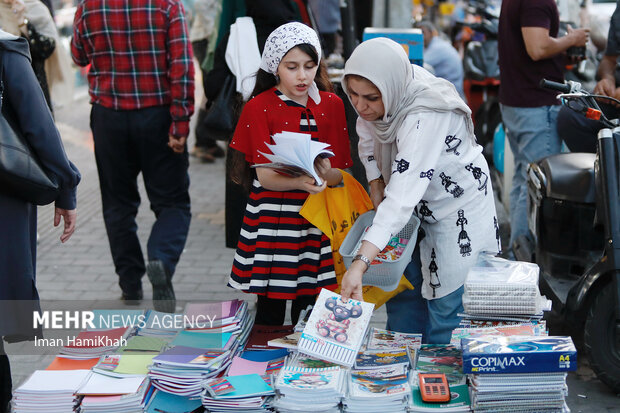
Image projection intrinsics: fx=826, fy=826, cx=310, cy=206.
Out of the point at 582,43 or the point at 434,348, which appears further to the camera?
the point at 582,43

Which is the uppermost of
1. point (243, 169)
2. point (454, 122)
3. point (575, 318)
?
Answer: point (454, 122)

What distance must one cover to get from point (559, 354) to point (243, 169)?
1677 mm

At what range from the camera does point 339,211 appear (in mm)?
3646

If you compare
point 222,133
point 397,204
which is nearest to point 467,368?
point 397,204

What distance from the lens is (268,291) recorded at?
12.3ft

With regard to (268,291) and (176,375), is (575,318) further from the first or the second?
(176,375)

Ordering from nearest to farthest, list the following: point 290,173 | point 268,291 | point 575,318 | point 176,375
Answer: point 176,375 < point 290,173 < point 268,291 < point 575,318

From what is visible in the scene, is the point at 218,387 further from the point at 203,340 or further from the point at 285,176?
the point at 285,176

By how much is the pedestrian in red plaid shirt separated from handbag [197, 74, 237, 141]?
0.46 ft

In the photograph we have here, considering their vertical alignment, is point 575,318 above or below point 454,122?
below

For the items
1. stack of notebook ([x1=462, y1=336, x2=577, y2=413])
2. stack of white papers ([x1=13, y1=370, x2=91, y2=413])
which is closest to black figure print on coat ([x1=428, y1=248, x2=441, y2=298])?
stack of notebook ([x1=462, y1=336, x2=577, y2=413])

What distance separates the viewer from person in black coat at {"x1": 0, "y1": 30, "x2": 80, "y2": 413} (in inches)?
127

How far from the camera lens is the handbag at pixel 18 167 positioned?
3.14m

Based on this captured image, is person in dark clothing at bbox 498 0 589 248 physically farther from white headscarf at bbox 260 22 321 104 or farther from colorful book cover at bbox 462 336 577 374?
colorful book cover at bbox 462 336 577 374
